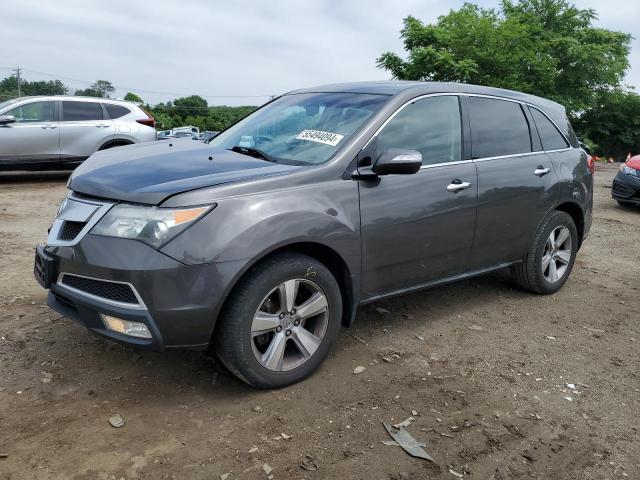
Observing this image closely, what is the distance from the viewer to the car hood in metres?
2.96

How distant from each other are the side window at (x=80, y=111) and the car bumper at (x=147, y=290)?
29.8 ft

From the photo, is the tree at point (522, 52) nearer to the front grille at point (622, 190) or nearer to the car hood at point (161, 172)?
the front grille at point (622, 190)

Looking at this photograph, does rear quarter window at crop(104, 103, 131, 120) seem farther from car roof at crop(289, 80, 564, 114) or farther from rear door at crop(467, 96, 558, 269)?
rear door at crop(467, 96, 558, 269)

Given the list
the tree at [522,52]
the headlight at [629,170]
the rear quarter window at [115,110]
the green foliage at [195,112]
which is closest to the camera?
the headlight at [629,170]

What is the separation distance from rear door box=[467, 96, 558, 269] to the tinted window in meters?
Result: 9.00

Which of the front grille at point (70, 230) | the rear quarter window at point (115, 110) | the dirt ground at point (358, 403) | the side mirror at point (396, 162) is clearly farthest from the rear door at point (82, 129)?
the side mirror at point (396, 162)

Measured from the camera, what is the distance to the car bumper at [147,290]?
2.81 meters

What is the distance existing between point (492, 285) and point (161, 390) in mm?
3267

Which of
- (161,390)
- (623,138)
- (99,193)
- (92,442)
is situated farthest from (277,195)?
(623,138)

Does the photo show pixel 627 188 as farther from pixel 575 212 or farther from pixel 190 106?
pixel 190 106

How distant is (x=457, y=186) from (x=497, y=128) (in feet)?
2.61

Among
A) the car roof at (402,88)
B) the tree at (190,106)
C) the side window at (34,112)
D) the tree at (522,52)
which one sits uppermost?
the tree at (190,106)

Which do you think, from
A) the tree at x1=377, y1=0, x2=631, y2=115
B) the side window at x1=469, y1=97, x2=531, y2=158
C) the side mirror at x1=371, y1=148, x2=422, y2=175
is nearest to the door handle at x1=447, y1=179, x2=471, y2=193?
the side window at x1=469, y1=97, x2=531, y2=158

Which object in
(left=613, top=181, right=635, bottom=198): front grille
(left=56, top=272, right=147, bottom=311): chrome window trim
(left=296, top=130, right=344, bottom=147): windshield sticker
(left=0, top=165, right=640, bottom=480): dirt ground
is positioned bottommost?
(left=0, top=165, right=640, bottom=480): dirt ground
